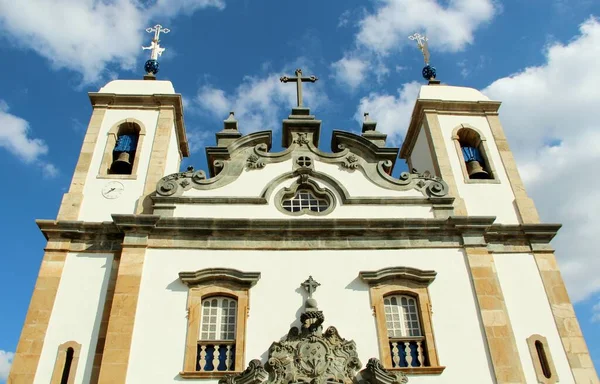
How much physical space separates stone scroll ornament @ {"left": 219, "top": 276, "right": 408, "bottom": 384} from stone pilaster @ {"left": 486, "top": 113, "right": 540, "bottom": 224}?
537 cm

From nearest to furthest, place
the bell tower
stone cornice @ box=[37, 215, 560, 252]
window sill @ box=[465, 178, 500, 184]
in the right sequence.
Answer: stone cornice @ box=[37, 215, 560, 252] → the bell tower → window sill @ box=[465, 178, 500, 184]

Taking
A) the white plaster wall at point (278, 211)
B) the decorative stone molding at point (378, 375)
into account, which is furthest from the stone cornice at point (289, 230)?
the decorative stone molding at point (378, 375)

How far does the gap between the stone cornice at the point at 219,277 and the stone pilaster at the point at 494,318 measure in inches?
176

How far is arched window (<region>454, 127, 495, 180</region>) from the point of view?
1456 centimetres

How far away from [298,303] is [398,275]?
2.11 meters

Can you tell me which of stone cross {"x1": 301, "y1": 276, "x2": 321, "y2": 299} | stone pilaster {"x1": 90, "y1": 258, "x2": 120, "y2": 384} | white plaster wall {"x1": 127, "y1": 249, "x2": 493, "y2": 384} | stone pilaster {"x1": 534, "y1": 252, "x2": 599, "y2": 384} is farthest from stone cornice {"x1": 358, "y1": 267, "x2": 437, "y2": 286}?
stone pilaster {"x1": 90, "y1": 258, "x2": 120, "y2": 384}

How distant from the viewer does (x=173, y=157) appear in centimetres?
1573

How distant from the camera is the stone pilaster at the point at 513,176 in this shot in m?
13.4

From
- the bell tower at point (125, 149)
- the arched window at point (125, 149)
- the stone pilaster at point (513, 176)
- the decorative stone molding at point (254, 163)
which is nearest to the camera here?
the bell tower at point (125, 149)

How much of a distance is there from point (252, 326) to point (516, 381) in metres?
4.96

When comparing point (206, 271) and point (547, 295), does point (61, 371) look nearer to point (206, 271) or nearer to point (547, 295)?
point (206, 271)

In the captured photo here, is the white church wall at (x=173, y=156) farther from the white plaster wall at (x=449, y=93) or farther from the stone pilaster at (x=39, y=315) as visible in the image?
the white plaster wall at (x=449, y=93)

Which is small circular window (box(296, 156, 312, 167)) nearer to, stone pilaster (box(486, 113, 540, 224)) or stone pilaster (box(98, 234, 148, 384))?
stone pilaster (box(98, 234, 148, 384))

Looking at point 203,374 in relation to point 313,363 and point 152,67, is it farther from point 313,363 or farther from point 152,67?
point 152,67
